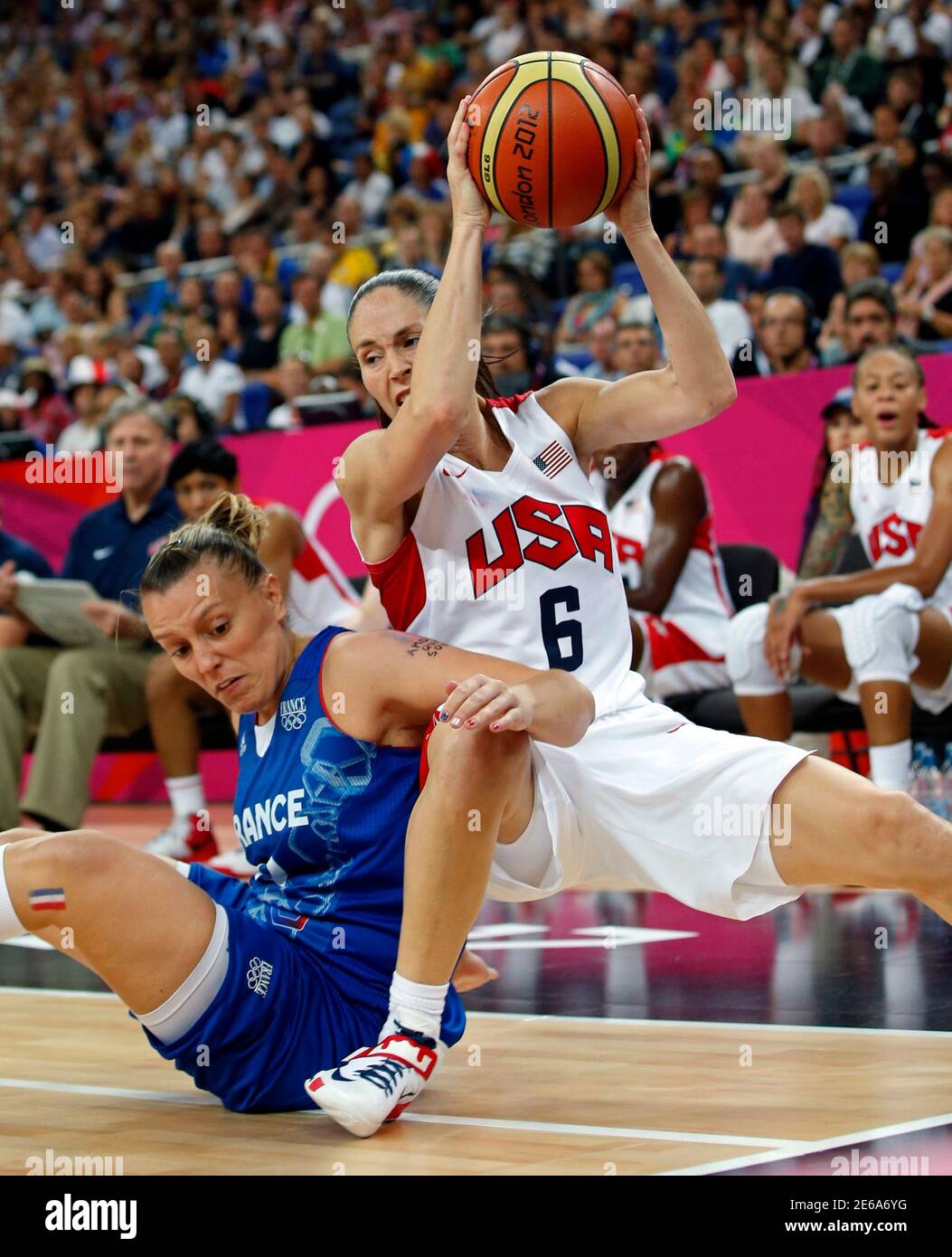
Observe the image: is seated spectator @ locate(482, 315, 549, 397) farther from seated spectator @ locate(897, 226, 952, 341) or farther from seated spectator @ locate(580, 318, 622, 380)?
seated spectator @ locate(897, 226, 952, 341)

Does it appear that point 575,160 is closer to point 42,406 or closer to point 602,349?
point 602,349

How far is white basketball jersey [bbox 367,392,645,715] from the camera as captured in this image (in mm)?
3262

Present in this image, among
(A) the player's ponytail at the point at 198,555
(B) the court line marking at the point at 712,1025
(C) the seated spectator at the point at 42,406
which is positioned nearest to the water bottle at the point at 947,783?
(B) the court line marking at the point at 712,1025

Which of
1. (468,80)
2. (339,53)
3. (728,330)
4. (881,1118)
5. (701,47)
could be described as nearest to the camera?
(881,1118)

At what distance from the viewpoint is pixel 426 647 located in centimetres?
295

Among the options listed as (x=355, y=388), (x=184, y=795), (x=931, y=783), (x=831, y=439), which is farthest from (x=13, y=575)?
(x=931, y=783)

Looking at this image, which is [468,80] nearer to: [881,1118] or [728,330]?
[728,330]

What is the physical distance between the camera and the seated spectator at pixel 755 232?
9664 mm

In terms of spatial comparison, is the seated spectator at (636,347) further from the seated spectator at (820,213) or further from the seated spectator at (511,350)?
the seated spectator at (820,213)

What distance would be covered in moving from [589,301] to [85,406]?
345 cm

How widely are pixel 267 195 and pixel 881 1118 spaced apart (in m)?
12.1
